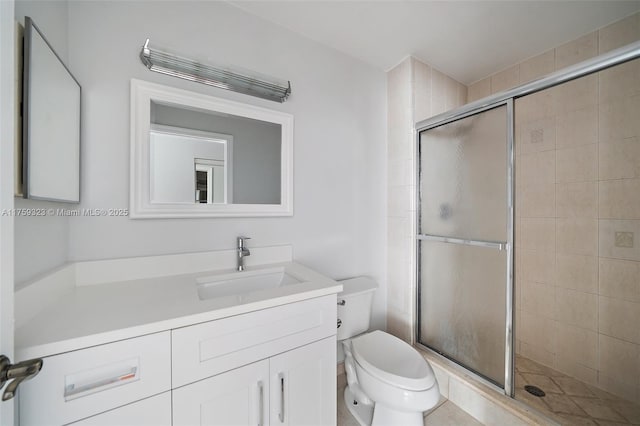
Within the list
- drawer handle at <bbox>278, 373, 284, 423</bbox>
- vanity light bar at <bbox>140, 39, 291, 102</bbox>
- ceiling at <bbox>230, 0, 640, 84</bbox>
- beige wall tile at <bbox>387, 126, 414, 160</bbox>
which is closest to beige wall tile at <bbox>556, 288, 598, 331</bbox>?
beige wall tile at <bbox>387, 126, 414, 160</bbox>

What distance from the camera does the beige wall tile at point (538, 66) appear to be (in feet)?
5.88

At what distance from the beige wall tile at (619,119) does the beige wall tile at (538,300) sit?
1088mm

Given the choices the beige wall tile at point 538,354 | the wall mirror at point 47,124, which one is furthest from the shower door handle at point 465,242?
the wall mirror at point 47,124

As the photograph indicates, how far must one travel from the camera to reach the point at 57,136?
860 mm

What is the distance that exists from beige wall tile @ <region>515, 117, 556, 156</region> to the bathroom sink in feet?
6.90

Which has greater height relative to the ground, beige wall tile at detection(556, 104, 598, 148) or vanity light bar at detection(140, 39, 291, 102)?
vanity light bar at detection(140, 39, 291, 102)

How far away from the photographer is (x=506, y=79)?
204 cm

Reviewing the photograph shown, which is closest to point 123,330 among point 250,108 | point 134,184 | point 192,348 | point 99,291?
point 192,348

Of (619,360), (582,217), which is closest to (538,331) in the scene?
(619,360)

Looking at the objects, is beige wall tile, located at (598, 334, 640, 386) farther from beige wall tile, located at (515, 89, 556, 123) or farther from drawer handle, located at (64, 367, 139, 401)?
drawer handle, located at (64, 367, 139, 401)

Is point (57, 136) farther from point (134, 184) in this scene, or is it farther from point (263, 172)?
point (263, 172)

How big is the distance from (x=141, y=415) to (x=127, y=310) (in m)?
0.31

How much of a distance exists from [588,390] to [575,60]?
2.23 m

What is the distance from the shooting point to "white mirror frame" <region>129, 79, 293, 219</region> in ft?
3.69
